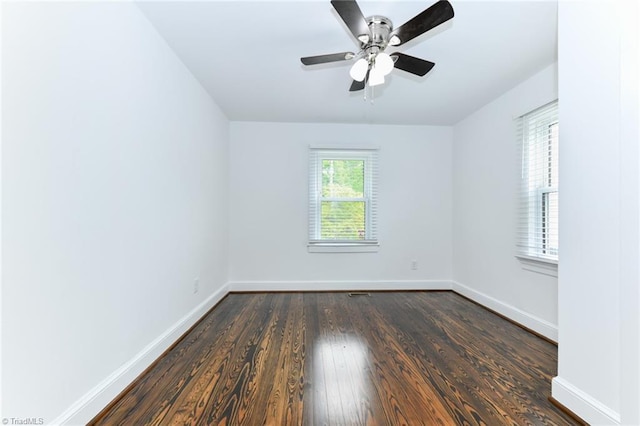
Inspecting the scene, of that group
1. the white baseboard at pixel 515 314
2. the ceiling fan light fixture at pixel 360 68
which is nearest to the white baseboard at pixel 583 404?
the white baseboard at pixel 515 314

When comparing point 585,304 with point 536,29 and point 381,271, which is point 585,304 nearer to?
point 536,29

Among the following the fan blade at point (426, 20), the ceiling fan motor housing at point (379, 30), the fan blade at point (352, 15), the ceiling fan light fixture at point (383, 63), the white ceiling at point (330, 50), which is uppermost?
the white ceiling at point (330, 50)

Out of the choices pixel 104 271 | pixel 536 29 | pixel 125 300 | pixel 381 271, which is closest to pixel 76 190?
pixel 104 271

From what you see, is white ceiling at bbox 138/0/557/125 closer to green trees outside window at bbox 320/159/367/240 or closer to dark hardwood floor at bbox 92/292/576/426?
green trees outside window at bbox 320/159/367/240

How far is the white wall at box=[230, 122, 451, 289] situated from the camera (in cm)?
396

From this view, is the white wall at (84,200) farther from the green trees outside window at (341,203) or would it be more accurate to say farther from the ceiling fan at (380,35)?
the green trees outside window at (341,203)

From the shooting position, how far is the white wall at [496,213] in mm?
2576

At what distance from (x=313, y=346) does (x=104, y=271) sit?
149 cm

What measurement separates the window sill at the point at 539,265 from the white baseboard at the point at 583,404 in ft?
3.84

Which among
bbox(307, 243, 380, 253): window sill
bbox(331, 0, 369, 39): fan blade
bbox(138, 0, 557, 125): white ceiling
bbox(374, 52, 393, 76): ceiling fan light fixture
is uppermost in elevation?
bbox(138, 0, 557, 125): white ceiling

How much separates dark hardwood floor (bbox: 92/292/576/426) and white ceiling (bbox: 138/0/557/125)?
2.29 m

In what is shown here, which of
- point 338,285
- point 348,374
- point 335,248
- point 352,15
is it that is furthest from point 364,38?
point 338,285

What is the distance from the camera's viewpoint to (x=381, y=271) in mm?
4035

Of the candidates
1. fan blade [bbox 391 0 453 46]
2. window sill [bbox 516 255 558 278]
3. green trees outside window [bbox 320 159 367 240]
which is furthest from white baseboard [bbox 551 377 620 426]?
green trees outside window [bbox 320 159 367 240]
